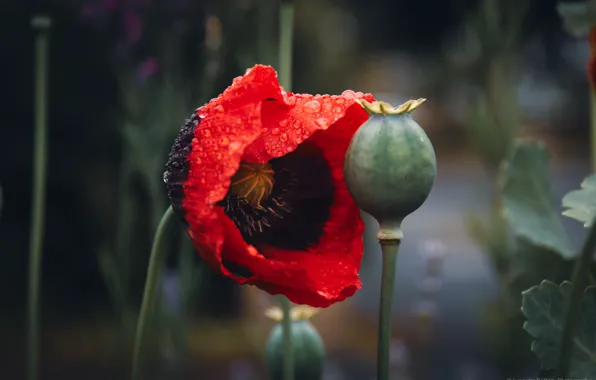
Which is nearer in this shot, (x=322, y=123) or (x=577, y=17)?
(x=322, y=123)

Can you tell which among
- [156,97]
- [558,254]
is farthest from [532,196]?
[156,97]

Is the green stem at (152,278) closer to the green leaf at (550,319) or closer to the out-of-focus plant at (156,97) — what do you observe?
the green leaf at (550,319)

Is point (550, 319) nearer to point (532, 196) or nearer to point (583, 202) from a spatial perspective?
point (583, 202)

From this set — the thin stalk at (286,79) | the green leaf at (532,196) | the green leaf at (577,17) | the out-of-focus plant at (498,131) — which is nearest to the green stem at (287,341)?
the thin stalk at (286,79)

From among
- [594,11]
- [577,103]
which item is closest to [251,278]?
[594,11]

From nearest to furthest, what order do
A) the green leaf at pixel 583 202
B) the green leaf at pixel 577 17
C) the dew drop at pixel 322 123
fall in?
the dew drop at pixel 322 123
the green leaf at pixel 583 202
the green leaf at pixel 577 17

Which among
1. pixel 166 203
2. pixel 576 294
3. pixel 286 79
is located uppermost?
pixel 286 79
